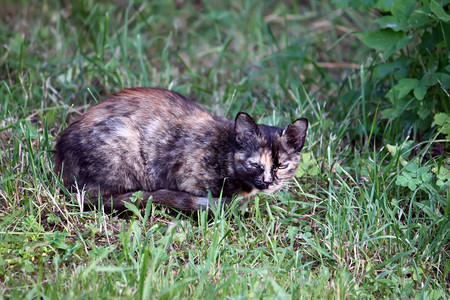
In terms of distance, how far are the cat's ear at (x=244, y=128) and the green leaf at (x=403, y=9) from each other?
1474mm

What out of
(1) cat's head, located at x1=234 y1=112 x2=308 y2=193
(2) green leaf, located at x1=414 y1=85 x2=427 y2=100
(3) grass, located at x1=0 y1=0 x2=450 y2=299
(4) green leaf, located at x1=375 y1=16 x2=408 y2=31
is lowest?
(3) grass, located at x1=0 y1=0 x2=450 y2=299

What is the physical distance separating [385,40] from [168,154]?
6.38 ft

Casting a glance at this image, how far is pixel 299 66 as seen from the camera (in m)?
6.26

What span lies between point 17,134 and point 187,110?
4.65 feet

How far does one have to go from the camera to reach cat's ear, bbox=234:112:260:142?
13.2 ft

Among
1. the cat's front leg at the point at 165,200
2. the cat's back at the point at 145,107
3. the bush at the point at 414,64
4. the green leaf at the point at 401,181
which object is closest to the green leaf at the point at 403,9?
the bush at the point at 414,64

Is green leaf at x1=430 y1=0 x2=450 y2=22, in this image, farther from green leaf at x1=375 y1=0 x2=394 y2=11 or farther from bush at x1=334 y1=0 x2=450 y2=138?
green leaf at x1=375 y1=0 x2=394 y2=11

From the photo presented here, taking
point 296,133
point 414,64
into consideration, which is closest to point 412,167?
point 296,133

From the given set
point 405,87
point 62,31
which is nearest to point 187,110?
point 405,87

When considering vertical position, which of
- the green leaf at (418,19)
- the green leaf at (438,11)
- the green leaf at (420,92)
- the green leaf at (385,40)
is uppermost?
the green leaf at (438,11)

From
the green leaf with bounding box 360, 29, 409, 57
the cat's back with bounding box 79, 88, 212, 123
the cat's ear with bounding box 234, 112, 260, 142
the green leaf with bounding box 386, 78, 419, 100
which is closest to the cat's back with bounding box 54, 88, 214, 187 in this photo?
the cat's back with bounding box 79, 88, 212, 123

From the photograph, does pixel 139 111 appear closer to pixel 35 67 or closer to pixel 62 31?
pixel 35 67

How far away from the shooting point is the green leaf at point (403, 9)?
14.4ft

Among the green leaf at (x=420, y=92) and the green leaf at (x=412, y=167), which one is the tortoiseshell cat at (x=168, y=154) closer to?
the green leaf at (x=412, y=167)
